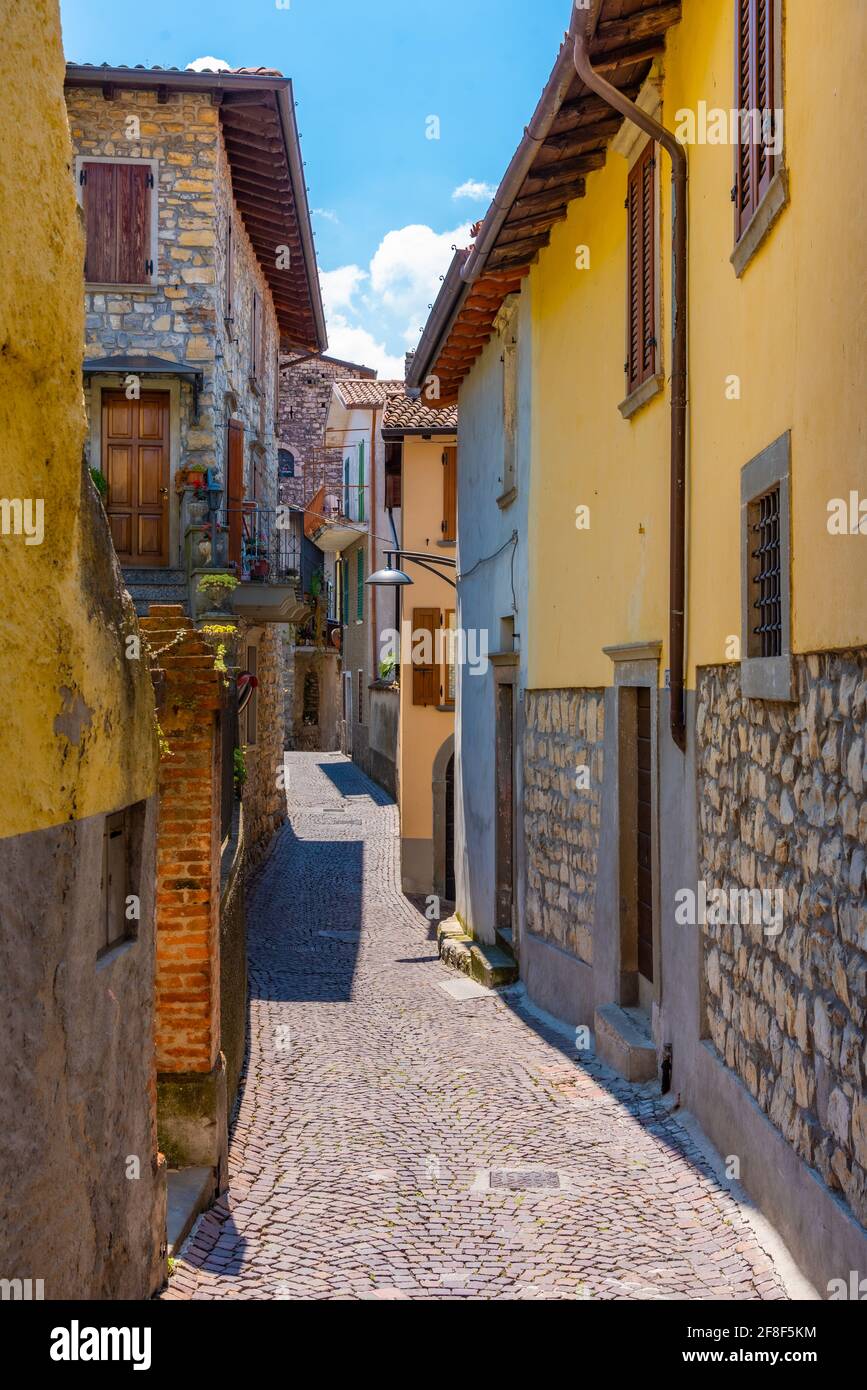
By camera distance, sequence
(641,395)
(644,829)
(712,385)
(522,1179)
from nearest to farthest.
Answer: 1. (522,1179)
2. (712,385)
3. (641,395)
4. (644,829)

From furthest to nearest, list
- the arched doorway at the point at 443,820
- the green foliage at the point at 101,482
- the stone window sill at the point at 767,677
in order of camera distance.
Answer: the arched doorway at the point at 443,820
the green foliage at the point at 101,482
the stone window sill at the point at 767,677

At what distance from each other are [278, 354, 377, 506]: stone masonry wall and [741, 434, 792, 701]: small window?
3721 centimetres

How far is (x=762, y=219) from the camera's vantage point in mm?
5352

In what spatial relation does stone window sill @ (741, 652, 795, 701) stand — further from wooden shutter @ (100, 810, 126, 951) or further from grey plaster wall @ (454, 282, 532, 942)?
grey plaster wall @ (454, 282, 532, 942)

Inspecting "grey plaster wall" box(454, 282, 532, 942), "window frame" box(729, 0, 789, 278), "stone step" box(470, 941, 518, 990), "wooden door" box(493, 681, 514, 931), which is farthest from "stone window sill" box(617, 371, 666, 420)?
"stone step" box(470, 941, 518, 990)

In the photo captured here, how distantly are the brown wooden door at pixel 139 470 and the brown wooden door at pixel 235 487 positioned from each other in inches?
32.4

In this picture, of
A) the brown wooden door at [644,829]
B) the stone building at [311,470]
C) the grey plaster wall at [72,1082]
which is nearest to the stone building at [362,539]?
the stone building at [311,470]

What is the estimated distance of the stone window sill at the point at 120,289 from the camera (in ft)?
49.4

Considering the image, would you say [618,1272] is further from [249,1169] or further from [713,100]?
[713,100]

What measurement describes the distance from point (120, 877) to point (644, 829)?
4753mm

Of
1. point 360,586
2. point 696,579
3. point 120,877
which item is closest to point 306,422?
point 360,586

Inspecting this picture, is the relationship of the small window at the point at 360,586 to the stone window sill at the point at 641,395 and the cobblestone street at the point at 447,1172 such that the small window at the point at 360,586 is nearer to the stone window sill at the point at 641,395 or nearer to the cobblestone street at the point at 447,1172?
the cobblestone street at the point at 447,1172

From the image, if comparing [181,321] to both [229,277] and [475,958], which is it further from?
[475,958]

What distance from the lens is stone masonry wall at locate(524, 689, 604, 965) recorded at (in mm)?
9641
